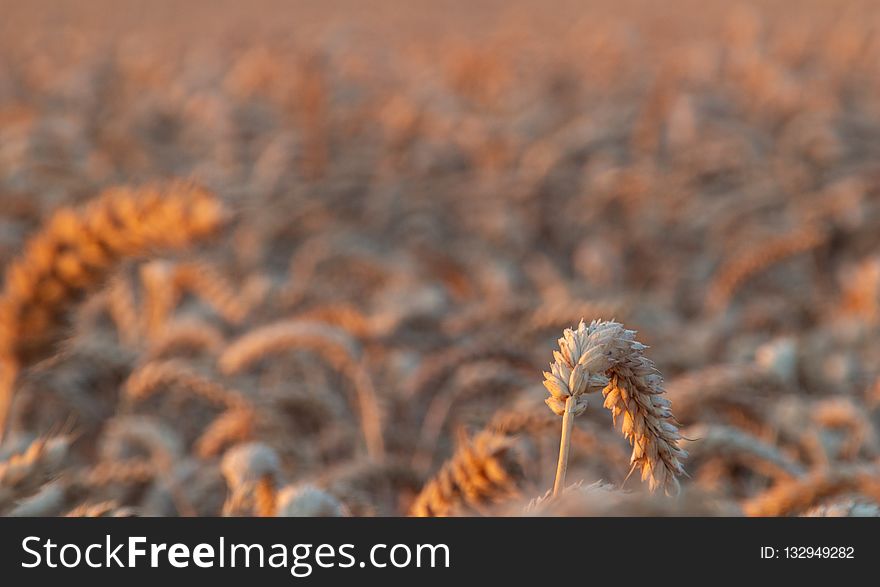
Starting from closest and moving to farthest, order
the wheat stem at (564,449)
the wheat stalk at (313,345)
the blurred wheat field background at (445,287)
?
1. the wheat stem at (564,449)
2. the blurred wheat field background at (445,287)
3. the wheat stalk at (313,345)

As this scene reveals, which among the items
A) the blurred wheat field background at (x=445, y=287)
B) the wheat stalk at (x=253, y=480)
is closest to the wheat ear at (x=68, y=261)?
the blurred wheat field background at (x=445, y=287)

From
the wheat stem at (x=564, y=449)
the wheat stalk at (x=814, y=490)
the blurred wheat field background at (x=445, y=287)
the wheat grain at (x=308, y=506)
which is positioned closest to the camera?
the wheat stem at (x=564, y=449)

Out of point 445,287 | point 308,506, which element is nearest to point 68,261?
point 308,506

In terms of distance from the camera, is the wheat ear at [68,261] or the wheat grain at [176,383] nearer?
the wheat ear at [68,261]

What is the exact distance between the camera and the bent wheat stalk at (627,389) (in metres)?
0.96

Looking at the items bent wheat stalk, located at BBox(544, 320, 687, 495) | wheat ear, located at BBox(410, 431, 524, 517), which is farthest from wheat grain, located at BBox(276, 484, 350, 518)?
bent wheat stalk, located at BBox(544, 320, 687, 495)

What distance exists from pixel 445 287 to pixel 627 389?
2.97 m

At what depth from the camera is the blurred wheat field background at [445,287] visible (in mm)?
1540

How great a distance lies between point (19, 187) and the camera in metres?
3.79

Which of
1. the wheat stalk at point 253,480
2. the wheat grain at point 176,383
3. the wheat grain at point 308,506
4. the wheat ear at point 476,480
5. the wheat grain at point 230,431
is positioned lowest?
the wheat grain at point 308,506

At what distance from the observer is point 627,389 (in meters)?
0.98

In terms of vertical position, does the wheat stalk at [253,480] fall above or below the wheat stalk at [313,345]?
below

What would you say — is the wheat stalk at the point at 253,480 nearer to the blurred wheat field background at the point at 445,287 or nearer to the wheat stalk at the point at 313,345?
the blurred wheat field background at the point at 445,287
